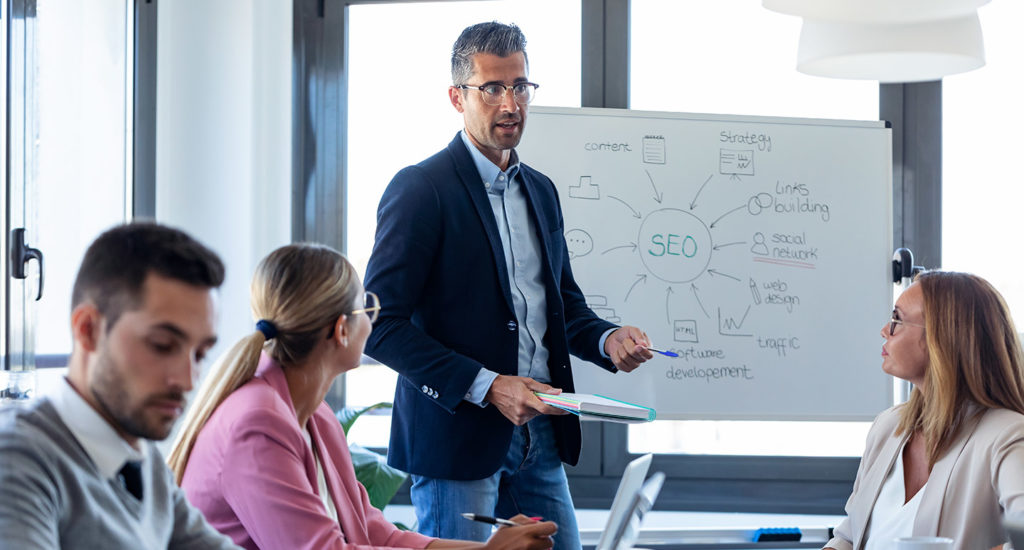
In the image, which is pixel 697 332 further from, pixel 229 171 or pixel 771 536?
pixel 229 171

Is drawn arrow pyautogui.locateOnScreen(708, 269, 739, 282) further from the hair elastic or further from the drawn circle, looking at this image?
the hair elastic

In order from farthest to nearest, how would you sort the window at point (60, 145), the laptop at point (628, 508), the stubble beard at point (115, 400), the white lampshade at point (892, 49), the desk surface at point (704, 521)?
the desk surface at point (704, 521)
the window at point (60, 145)
the white lampshade at point (892, 49)
the laptop at point (628, 508)
the stubble beard at point (115, 400)

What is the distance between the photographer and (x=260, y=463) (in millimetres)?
1448

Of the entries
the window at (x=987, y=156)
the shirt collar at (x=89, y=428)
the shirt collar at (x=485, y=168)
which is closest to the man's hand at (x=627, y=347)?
the shirt collar at (x=485, y=168)

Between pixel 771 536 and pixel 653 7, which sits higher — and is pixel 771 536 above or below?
below

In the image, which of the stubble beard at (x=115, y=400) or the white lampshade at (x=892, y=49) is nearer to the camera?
the stubble beard at (x=115, y=400)

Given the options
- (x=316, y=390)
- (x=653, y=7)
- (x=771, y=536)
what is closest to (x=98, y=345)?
(x=316, y=390)

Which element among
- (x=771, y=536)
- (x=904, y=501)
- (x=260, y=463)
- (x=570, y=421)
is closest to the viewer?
(x=260, y=463)

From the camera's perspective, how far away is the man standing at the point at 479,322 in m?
1.97

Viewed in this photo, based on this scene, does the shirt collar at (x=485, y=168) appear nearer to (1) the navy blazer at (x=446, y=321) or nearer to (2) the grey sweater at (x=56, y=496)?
(1) the navy blazer at (x=446, y=321)

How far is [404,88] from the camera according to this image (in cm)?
359

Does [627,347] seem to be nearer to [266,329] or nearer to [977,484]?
[977,484]

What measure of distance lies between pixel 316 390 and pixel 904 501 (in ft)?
3.98

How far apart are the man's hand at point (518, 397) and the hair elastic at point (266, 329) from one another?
0.50m
